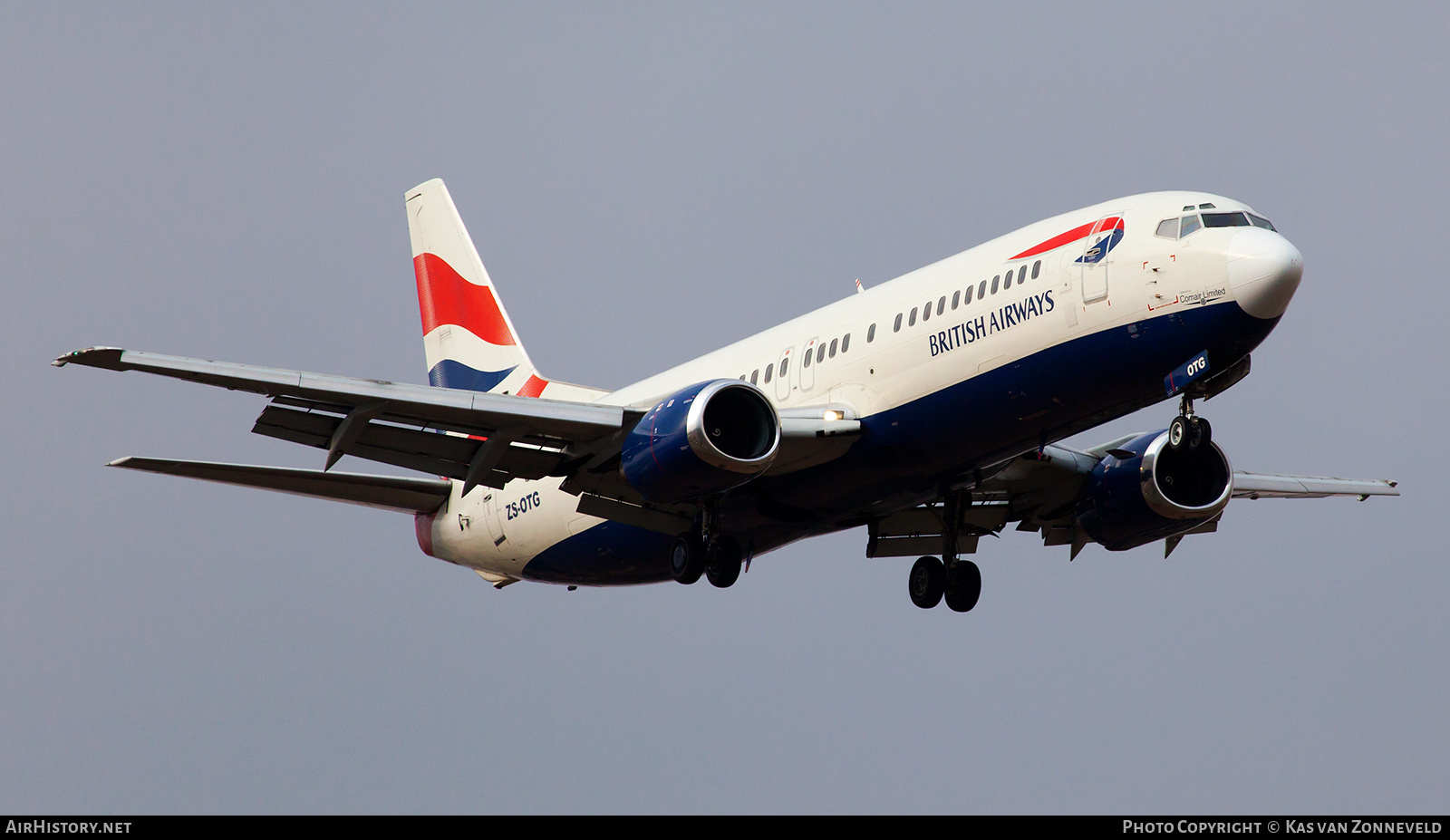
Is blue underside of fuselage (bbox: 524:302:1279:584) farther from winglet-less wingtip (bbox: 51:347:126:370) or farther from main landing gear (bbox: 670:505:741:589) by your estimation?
winglet-less wingtip (bbox: 51:347:126:370)

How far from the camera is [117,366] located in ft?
79.8

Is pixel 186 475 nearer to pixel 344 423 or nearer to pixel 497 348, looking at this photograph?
pixel 344 423

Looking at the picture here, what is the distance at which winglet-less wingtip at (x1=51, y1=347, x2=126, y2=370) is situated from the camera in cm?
2322

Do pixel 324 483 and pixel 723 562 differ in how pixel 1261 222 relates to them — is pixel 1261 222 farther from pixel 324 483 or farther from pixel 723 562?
pixel 324 483

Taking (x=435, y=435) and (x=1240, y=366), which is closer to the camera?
(x=1240, y=366)

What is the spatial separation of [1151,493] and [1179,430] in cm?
590

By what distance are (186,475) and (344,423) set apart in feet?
15.7

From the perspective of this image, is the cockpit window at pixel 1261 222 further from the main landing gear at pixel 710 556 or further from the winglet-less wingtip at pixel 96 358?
the winglet-less wingtip at pixel 96 358

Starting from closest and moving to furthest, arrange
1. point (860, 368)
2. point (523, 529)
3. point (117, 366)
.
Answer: point (117, 366) → point (860, 368) → point (523, 529)

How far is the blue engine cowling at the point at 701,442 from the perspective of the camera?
89.2 ft

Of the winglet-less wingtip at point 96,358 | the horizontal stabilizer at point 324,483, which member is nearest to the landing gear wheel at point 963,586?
the horizontal stabilizer at point 324,483

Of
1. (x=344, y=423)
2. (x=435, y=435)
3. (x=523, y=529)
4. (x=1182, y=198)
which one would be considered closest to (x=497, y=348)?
(x=523, y=529)

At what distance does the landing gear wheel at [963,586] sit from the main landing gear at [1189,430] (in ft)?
24.5

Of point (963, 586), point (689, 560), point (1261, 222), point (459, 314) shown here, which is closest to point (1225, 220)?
point (1261, 222)
